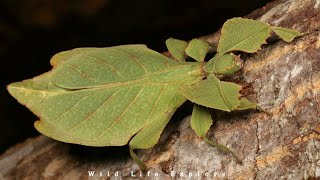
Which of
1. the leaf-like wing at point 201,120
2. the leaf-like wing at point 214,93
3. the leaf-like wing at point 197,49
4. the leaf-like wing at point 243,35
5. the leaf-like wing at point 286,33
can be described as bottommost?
the leaf-like wing at point 201,120

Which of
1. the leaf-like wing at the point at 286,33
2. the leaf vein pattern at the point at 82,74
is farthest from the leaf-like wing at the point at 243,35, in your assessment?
the leaf vein pattern at the point at 82,74

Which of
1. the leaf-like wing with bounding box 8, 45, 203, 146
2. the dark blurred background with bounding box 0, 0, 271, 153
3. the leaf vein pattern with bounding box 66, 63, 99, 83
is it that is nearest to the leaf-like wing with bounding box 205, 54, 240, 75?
the leaf-like wing with bounding box 8, 45, 203, 146

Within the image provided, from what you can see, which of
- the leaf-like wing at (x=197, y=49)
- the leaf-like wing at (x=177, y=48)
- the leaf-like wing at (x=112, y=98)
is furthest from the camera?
the leaf-like wing at (x=177, y=48)

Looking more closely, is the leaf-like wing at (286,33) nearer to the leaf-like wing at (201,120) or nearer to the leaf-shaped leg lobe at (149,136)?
the leaf-like wing at (201,120)

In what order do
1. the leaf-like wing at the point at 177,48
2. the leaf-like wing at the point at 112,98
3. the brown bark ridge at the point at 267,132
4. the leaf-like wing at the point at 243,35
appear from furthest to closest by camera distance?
the leaf-like wing at the point at 177,48
the leaf-like wing at the point at 112,98
the leaf-like wing at the point at 243,35
the brown bark ridge at the point at 267,132

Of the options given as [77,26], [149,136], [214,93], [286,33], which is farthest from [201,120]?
[77,26]

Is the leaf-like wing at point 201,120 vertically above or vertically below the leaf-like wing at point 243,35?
below

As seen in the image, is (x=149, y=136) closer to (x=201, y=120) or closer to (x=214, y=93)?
(x=201, y=120)
